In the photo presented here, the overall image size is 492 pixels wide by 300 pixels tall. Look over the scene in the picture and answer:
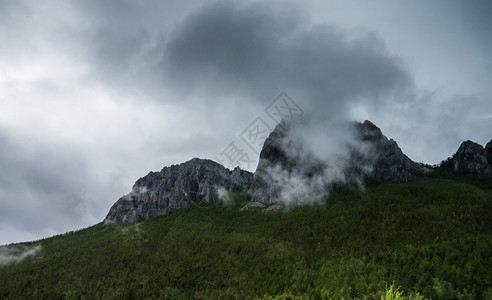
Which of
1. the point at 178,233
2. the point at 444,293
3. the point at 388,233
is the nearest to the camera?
the point at 444,293

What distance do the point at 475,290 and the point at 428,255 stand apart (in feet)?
77.6

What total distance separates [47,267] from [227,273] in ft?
264

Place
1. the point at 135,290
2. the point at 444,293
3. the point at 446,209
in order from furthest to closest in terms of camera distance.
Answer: the point at 446,209 < the point at 135,290 < the point at 444,293

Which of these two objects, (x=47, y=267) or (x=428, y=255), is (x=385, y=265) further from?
(x=47, y=267)

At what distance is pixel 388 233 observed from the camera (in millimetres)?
116062

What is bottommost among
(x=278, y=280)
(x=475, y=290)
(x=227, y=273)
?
(x=475, y=290)

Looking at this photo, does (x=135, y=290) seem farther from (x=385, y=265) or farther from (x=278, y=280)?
(x=385, y=265)

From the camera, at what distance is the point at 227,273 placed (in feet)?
370

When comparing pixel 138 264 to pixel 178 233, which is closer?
pixel 138 264

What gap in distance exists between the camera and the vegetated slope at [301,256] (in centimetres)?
8200

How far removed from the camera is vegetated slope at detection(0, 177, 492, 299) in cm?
8200

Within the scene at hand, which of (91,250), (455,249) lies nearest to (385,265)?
(455,249)

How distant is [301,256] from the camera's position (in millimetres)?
116562

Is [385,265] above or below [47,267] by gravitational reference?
below
